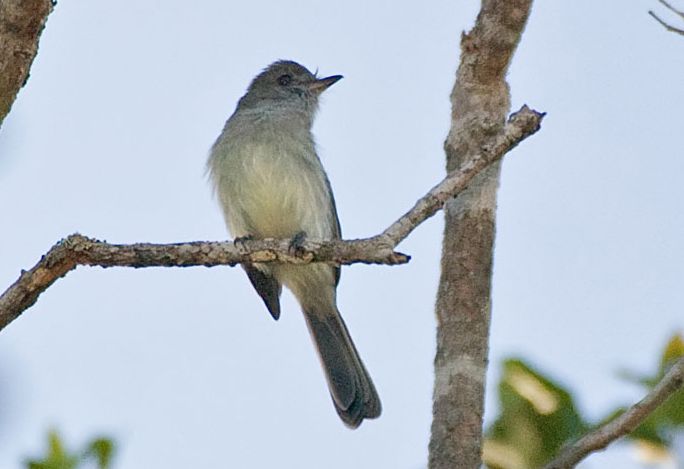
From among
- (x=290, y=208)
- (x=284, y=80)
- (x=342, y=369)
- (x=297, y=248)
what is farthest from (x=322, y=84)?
(x=297, y=248)

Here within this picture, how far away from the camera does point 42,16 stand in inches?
142

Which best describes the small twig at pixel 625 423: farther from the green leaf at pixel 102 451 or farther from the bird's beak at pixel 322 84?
the bird's beak at pixel 322 84

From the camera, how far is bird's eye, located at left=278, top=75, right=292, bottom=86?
27.5 feet

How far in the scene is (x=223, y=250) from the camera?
14.1ft

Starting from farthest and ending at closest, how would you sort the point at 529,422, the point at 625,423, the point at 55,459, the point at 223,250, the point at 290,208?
1. the point at 290,208
2. the point at 55,459
3. the point at 223,250
4. the point at 529,422
5. the point at 625,423

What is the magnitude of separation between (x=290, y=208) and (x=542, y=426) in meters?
3.18

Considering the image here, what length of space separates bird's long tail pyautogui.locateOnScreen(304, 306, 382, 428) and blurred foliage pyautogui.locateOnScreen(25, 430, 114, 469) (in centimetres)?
234

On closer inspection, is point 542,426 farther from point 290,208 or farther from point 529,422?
point 290,208

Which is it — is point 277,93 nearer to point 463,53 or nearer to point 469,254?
point 463,53

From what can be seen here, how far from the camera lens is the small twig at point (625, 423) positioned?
3.54 metres

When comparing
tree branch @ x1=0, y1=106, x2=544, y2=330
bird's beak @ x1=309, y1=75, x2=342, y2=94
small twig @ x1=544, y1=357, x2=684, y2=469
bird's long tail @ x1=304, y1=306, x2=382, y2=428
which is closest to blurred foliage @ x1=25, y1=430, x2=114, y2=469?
tree branch @ x1=0, y1=106, x2=544, y2=330

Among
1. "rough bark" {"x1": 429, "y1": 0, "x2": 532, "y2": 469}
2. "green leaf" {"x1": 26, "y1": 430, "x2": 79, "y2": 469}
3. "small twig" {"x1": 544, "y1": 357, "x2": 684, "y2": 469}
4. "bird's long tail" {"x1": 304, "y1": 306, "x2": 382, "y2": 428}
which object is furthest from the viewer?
"bird's long tail" {"x1": 304, "y1": 306, "x2": 382, "y2": 428}

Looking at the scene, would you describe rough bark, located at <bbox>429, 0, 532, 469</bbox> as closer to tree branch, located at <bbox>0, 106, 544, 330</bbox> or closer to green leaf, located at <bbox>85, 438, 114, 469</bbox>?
tree branch, located at <bbox>0, 106, 544, 330</bbox>

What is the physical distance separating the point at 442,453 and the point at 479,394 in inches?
11.1
